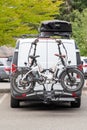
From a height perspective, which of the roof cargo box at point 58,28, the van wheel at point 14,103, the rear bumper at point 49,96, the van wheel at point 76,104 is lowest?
the van wheel at point 76,104

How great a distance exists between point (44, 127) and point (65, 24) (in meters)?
9.19

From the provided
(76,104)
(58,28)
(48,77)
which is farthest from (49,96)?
(58,28)

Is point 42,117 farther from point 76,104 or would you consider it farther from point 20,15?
point 20,15

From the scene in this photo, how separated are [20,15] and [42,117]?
11563mm

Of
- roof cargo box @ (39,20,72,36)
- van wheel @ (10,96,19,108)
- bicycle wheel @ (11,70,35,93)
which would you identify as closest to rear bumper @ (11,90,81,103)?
bicycle wheel @ (11,70,35,93)

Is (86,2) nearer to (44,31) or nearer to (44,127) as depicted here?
(44,31)

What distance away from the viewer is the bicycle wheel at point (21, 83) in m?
16.0

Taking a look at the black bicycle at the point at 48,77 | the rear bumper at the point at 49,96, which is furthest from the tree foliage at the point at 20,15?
the rear bumper at the point at 49,96

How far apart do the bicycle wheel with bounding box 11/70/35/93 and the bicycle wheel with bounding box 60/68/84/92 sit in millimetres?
923

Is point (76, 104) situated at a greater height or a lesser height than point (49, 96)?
lesser

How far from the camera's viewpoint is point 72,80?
52.6ft

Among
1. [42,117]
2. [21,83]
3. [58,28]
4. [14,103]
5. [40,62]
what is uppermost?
[58,28]

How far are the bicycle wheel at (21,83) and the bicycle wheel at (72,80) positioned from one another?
0.92m

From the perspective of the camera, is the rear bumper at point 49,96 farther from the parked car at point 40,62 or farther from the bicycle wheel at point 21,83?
the bicycle wheel at point 21,83
